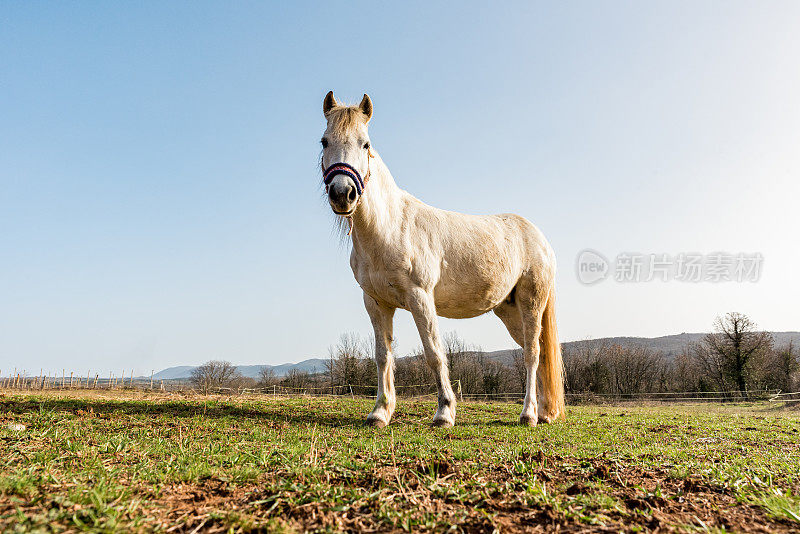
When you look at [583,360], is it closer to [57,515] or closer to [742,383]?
[742,383]

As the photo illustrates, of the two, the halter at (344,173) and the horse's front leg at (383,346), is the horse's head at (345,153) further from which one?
the horse's front leg at (383,346)

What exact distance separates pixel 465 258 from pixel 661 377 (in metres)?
68.9

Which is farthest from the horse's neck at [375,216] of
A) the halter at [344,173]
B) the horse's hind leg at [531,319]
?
the horse's hind leg at [531,319]

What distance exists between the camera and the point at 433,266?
6586 millimetres

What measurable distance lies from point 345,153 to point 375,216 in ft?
3.22

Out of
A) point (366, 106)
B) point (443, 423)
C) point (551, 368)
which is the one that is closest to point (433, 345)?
point (443, 423)

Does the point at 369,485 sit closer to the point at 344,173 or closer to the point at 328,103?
the point at 344,173

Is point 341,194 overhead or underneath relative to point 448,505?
overhead

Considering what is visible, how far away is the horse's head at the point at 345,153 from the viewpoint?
5.32 m

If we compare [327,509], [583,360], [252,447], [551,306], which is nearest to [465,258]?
[551,306]

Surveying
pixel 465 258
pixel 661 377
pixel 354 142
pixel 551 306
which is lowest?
pixel 661 377

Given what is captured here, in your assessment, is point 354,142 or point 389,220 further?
point 389,220

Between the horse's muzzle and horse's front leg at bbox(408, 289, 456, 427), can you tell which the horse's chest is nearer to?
horse's front leg at bbox(408, 289, 456, 427)

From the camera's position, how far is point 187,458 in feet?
10.8
